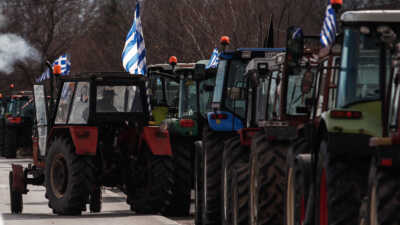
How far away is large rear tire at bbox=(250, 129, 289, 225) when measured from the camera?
11.4 meters

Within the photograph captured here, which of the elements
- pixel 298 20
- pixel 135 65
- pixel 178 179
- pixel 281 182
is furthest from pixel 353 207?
pixel 298 20

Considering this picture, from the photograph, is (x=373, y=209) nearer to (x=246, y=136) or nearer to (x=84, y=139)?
(x=246, y=136)

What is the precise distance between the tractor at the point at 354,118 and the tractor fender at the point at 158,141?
28.2 feet

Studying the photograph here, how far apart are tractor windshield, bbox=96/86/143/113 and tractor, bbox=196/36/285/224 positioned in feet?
9.35

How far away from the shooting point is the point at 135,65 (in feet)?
82.6

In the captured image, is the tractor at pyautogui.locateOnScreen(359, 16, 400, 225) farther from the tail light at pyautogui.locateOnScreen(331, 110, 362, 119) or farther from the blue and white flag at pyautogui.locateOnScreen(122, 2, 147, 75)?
the blue and white flag at pyautogui.locateOnScreen(122, 2, 147, 75)

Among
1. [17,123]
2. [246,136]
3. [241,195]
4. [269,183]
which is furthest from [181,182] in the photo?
[17,123]

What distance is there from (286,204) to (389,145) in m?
3.46

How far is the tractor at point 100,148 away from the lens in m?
17.7

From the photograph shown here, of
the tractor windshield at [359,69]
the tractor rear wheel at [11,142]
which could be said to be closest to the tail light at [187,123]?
the tractor windshield at [359,69]

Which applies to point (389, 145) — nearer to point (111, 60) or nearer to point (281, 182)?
point (281, 182)

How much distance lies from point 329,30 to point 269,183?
81.6 inches

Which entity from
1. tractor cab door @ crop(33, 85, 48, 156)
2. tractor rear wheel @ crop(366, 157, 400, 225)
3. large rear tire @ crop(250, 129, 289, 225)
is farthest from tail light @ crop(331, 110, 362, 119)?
tractor cab door @ crop(33, 85, 48, 156)

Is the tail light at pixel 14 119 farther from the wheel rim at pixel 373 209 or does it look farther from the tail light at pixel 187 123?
the wheel rim at pixel 373 209
